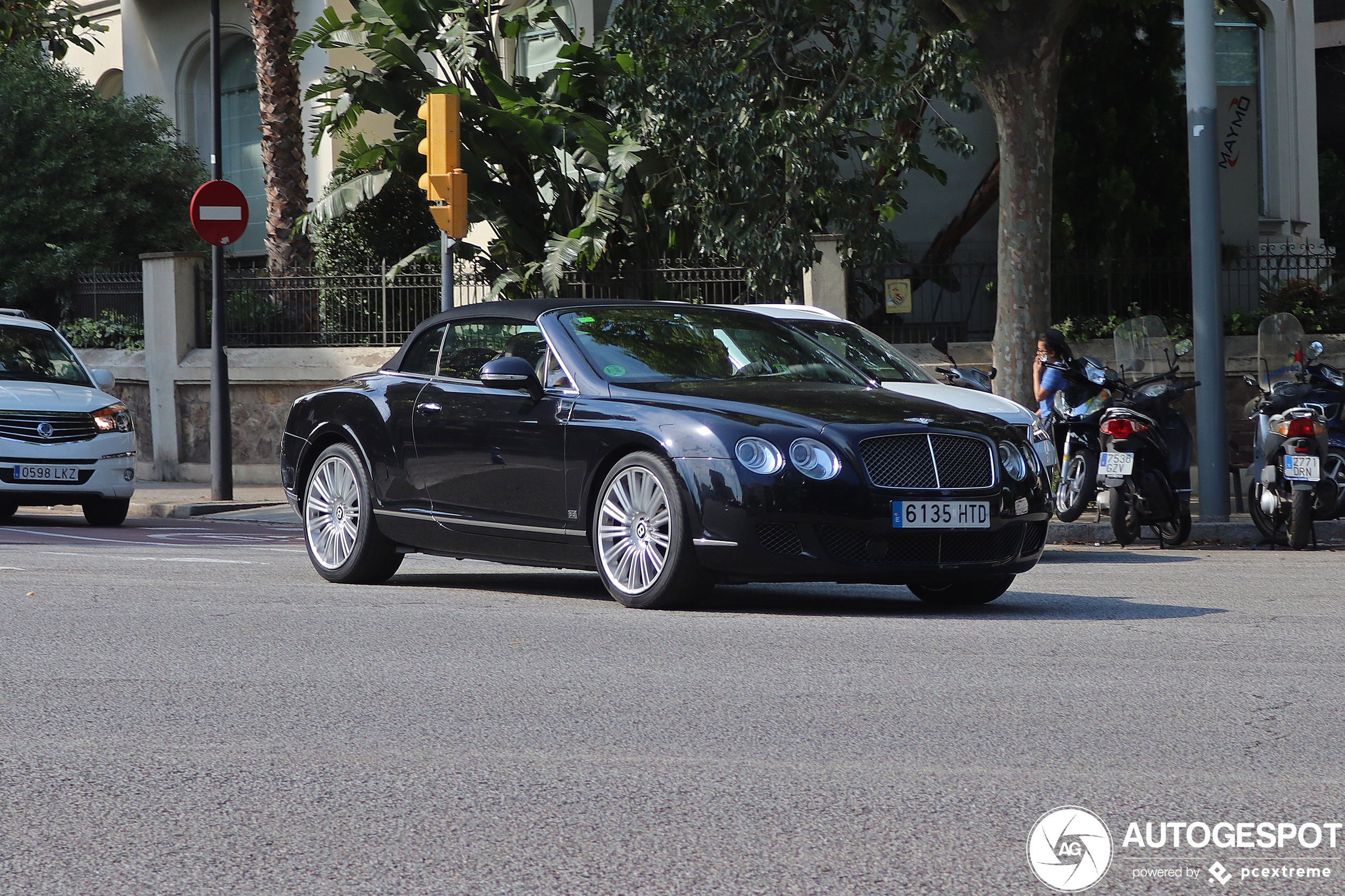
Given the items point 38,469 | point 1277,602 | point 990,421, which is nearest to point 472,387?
point 990,421

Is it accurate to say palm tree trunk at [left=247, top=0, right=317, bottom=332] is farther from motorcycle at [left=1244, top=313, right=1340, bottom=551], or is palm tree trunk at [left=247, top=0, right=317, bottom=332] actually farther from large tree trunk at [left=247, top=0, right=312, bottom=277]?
motorcycle at [left=1244, top=313, right=1340, bottom=551]

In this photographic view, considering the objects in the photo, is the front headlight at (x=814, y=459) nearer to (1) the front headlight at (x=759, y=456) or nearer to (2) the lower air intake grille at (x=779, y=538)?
(1) the front headlight at (x=759, y=456)

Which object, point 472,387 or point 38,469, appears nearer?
point 472,387

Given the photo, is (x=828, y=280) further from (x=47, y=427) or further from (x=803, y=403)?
(x=803, y=403)

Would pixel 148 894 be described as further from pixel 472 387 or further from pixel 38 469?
pixel 38 469

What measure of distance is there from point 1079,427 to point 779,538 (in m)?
6.06

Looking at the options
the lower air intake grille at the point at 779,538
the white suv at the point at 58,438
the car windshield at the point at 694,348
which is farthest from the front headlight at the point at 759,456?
the white suv at the point at 58,438

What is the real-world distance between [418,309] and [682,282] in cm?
324

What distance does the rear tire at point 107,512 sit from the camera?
50.7 feet

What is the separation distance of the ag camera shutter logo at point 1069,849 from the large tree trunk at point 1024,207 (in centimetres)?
1188

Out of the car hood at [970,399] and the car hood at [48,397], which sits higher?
the car hood at [48,397]

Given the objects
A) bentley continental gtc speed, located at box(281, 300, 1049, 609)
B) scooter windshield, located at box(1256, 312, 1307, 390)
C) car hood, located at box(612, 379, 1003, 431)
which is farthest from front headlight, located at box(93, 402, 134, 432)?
scooter windshield, located at box(1256, 312, 1307, 390)

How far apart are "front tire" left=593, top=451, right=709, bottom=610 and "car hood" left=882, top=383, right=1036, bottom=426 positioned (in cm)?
299

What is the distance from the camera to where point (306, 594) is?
29.0 ft
